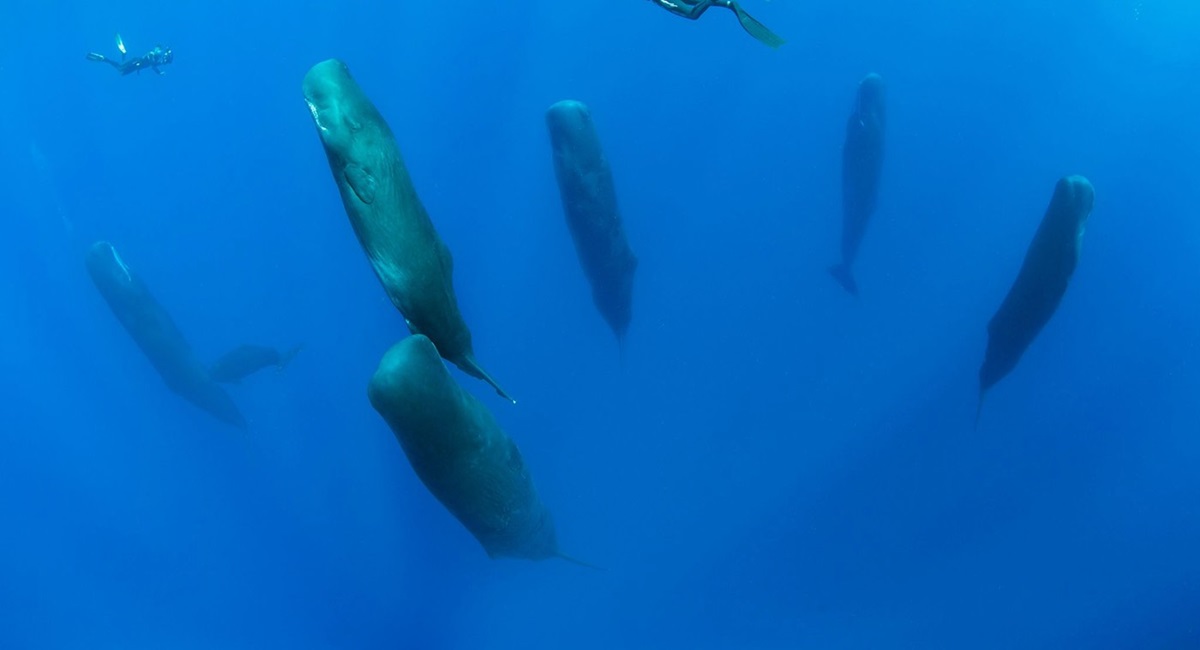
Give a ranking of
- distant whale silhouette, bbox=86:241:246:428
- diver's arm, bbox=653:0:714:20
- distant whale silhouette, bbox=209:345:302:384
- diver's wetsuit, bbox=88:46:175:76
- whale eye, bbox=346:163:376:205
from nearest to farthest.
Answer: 1. diver's arm, bbox=653:0:714:20
2. whale eye, bbox=346:163:376:205
3. diver's wetsuit, bbox=88:46:175:76
4. distant whale silhouette, bbox=209:345:302:384
5. distant whale silhouette, bbox=86:241:246:428

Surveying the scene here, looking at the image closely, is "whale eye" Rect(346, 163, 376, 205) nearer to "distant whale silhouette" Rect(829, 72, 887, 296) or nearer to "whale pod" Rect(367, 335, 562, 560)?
"whale pod" Rect(367, 335, 562, 560)

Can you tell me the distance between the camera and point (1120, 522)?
9.91 m

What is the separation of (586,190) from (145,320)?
254 inches

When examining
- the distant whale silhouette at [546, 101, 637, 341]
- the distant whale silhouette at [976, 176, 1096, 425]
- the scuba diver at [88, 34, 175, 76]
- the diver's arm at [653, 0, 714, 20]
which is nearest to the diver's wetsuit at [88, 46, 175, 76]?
the scuba diver at [88, 34, 175, 76]

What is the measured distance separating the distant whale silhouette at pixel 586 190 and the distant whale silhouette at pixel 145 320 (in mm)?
6013

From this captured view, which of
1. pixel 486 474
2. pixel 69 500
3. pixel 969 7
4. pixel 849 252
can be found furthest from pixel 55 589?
pixel 969 7

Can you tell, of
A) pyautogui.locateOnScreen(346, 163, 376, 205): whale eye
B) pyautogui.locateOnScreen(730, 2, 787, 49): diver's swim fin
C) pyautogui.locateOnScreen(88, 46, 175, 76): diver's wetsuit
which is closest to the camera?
pyautogui.locateOnScreen(730, 2, 787, 49): diver's swim fin

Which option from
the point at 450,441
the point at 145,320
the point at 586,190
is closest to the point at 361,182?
the point at 450,441

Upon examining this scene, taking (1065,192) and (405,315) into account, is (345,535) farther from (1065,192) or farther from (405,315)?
(1065,192)

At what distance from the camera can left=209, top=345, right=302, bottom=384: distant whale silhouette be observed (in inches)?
369

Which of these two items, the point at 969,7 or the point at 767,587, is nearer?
the point at 767,587

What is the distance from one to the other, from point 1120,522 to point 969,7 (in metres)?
14.4

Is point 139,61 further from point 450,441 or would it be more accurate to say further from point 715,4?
point 715,4

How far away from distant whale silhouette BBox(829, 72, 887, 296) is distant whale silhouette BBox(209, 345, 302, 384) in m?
6.79
